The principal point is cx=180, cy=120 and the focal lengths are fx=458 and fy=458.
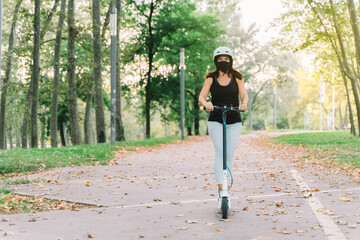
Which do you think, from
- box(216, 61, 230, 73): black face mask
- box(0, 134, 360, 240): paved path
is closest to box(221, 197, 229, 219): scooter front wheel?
box(0, 134, 360, 240): paved path

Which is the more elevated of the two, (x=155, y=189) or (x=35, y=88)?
(x=35, y=88)

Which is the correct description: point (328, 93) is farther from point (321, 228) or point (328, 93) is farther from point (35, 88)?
point (321, 228)

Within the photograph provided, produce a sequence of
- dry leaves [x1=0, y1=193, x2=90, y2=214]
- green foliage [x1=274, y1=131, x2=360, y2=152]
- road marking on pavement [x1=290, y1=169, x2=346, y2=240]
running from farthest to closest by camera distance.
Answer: green foliage [x1=274, y1=131, x2=360, y2=152] → dry leaves [x1=0, y1=193, x2=90, y2=214] → road marking on pavement [x1=290, y1=169, x2=346, y2=240]

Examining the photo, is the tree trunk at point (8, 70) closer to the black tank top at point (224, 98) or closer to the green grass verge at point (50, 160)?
the green grass verge at point (50, 160)

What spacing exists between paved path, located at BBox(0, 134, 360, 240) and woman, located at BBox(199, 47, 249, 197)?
0.81m

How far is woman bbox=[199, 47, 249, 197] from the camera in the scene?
5.82 meters

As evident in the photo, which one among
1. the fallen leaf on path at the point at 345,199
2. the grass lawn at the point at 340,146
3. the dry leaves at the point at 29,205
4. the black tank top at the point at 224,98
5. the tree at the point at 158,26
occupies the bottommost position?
the dry leaves at the point at 29,205

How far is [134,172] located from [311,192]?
4.70 metres

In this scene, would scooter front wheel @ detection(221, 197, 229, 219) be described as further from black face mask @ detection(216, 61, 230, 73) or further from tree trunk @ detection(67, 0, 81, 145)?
tree trunk @ detection(67, 0, 81, 145)

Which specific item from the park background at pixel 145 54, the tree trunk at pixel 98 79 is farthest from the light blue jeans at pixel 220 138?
the tree trunk at pixel 98 79

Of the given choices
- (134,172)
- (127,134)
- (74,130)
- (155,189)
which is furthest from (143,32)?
(127,134)

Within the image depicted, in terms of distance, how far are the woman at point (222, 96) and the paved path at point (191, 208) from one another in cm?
81

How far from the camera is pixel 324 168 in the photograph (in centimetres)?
1086

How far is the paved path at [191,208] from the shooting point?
4855 mm
